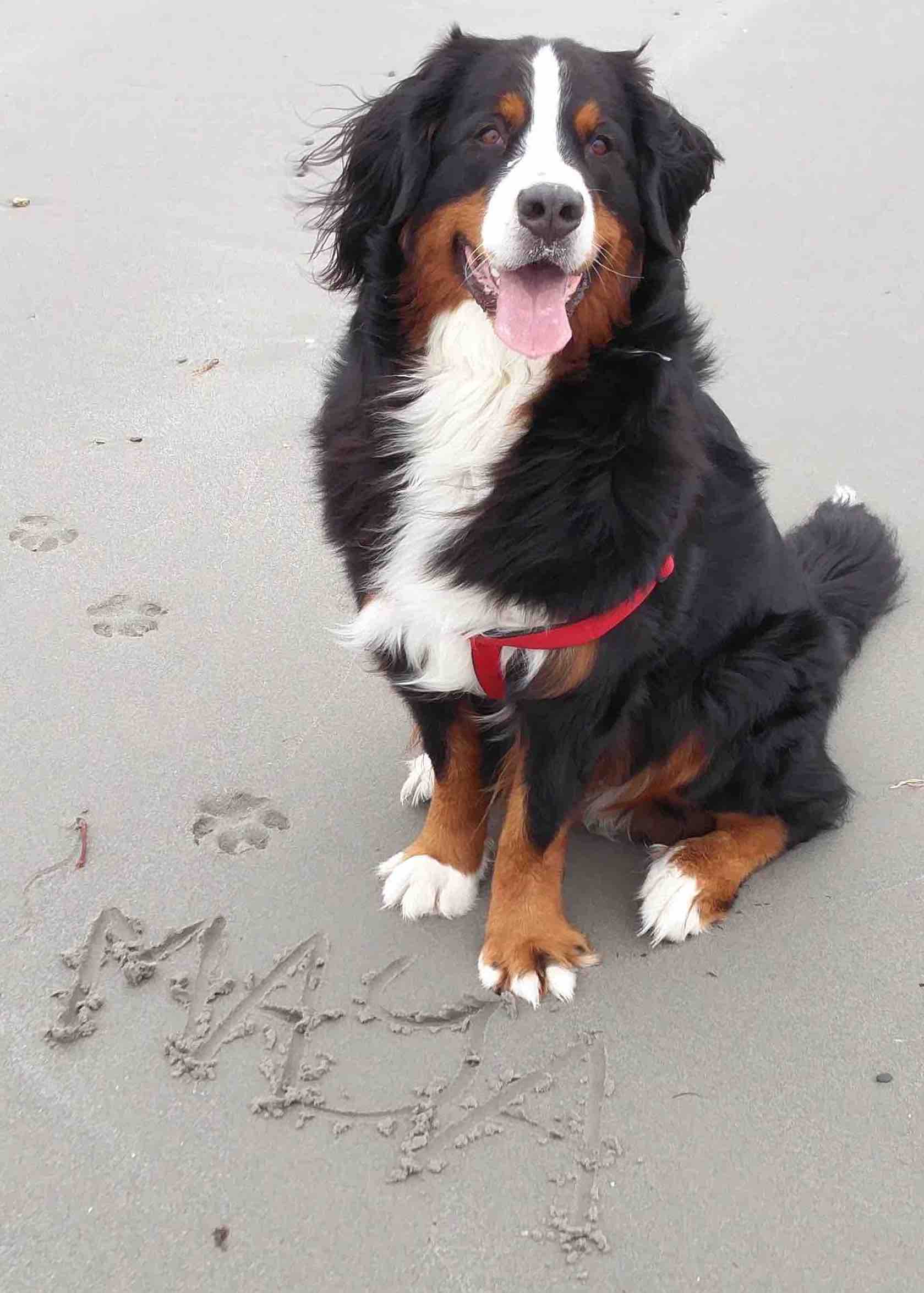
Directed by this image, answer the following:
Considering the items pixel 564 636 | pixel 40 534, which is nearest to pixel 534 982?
pixel 564 636

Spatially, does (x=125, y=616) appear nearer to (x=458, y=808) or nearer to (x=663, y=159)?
(x=458, y=808)

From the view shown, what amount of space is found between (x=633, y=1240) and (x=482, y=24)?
579 cm

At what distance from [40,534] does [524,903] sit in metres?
1.83

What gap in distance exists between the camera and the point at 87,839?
251 cm

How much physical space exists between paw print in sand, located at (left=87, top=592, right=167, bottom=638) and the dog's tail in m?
1.65

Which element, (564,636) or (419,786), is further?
(419,786)

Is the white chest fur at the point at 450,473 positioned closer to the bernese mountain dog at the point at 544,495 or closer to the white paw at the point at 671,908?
the bernese mountain dog at the point at 544,495

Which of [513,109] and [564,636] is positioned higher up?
[513,109]

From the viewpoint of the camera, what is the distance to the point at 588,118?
2.07m

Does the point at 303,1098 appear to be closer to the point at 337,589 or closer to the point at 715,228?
the point at 337,589

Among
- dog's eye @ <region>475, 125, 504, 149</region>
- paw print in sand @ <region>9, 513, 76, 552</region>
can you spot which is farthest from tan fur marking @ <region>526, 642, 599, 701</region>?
paw print in sand @ <region>9, 513, 76, 552</region>

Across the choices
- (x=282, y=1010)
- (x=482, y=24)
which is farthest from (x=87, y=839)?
(x=482, y=24)

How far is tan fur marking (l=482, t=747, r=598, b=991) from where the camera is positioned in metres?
2.31

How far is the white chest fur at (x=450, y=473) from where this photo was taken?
2082mm
